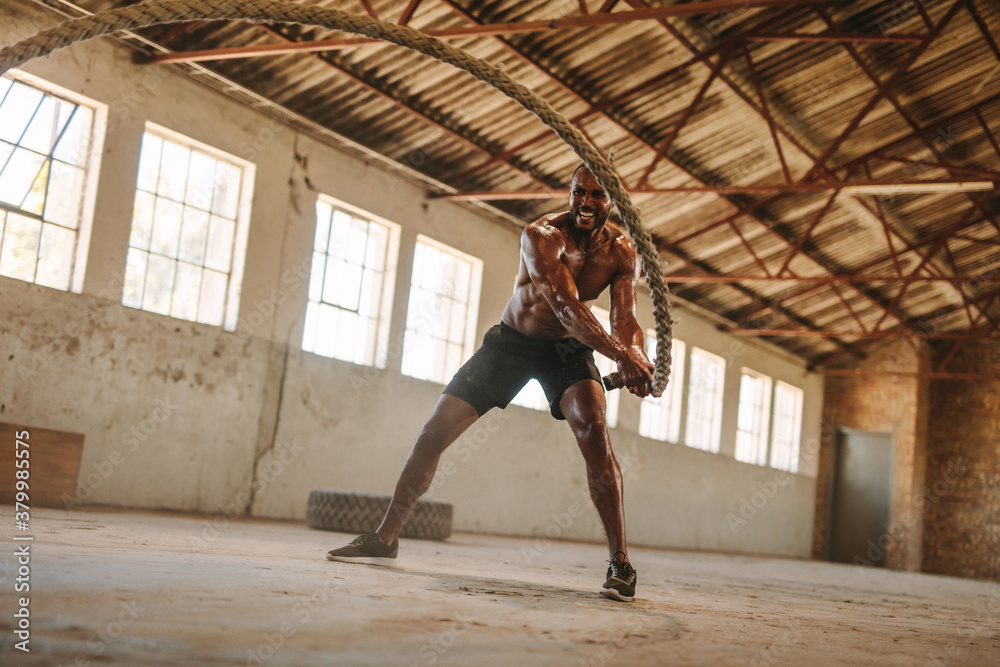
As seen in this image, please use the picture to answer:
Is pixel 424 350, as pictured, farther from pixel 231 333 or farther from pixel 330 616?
pixel 330 616

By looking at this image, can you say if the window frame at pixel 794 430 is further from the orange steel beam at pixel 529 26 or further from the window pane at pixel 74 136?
the window pane at pixel 74 136

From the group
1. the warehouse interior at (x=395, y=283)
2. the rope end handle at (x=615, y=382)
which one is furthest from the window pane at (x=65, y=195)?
the rope end handle at (x=615, y=382)

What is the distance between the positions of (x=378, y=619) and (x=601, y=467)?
1514 mm

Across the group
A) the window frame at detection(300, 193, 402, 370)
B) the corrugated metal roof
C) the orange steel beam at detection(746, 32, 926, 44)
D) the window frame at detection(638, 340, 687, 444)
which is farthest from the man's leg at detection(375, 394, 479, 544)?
the window frame at detection(638, 340, 687, 444)

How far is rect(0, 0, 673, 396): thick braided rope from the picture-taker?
279 centimetres

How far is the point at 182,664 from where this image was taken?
1.64 m

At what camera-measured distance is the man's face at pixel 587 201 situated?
3.71m

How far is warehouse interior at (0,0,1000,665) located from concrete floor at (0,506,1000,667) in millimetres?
18

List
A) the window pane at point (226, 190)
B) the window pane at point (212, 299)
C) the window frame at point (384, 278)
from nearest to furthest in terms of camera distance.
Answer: the window pane at point (212, 299) → the window pane at point (226, 190) → the window frame at point (384, 278)

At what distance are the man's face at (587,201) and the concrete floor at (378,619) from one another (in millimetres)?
1461

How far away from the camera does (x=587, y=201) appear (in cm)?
371

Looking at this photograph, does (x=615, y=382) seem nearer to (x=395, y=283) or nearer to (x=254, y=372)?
(x=254, y=372)

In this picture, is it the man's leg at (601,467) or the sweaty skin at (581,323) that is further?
the man's leg at (601,467)

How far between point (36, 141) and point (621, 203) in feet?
18.5
